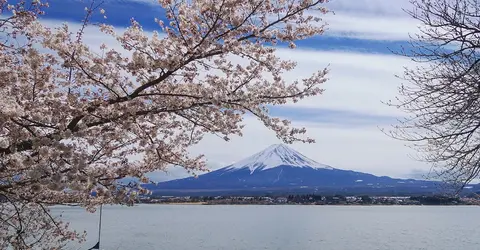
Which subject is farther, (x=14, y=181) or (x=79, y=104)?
(x=14, y=181)

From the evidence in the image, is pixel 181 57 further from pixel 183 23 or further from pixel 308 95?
pixel 308 95

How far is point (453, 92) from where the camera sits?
7750mm

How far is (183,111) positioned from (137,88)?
23.3 inches

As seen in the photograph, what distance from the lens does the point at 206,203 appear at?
19125cm

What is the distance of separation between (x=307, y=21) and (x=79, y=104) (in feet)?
7.62

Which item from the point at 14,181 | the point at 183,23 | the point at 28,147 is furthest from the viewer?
the point at 14,181

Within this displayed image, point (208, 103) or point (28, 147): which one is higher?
point (208, 103)

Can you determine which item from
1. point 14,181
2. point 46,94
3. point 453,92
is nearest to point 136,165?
point 14,181

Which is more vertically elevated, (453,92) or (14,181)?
(453,92)

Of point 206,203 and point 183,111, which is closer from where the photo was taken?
point 183,111

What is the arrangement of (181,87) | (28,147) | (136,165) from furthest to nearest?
(136,165)
(181,87)
(28,147)

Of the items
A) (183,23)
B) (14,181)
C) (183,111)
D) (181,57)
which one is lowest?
(14,181)

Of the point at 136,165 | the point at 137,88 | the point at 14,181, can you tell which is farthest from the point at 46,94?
the point at 136,165

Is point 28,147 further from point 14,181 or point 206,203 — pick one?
point 206,203
